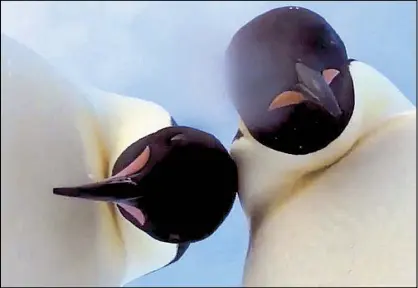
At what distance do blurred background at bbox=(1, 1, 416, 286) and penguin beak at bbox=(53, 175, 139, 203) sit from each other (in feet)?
0.44

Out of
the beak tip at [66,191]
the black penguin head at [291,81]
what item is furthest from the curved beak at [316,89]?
the beak tip at [66,191]

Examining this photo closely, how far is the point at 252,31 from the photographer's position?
0.48 meters

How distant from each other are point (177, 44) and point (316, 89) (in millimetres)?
327

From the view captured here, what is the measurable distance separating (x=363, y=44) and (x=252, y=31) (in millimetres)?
257

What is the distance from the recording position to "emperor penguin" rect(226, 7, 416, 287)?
441 mm

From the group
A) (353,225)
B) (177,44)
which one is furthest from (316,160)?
(177,44)

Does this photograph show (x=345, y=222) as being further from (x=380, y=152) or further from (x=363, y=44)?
(x=363, y=44)

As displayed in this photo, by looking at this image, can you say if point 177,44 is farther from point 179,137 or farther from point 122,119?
point 179,137

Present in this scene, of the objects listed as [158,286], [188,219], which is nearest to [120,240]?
[188,219]

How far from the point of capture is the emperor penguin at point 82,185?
0.44 m

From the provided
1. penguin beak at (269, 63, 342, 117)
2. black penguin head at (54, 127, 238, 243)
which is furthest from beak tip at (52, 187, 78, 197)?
penguin beak at (269, 63, 342, 117)

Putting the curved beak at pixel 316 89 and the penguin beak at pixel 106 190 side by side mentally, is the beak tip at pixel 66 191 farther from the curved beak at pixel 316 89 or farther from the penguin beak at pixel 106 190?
the curved beak at pixel 316 89

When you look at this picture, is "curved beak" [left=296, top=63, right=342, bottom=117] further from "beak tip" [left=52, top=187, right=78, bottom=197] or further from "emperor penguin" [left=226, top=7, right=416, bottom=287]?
"beak tip" [left=52, top=187, right=78, bottom=197]

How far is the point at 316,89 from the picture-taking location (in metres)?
0.44
